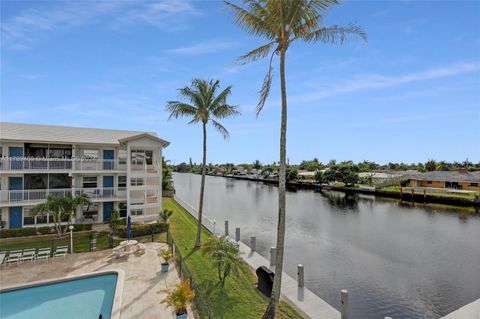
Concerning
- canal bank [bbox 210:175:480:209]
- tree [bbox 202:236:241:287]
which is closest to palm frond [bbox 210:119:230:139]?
tree [bbox 202:236:241:287]

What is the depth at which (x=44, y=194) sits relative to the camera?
2022 cm

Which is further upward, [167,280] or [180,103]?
[180,103]

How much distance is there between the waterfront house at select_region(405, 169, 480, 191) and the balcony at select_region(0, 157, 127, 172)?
216 feet

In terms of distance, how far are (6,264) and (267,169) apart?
364ft

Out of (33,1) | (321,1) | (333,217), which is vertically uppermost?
(33,1)

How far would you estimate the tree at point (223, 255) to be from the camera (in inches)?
456

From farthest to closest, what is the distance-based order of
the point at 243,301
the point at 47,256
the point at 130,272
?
the point at 47,256
the point at 130,272
the point at 243,301

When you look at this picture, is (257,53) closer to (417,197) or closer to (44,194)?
(44,194)

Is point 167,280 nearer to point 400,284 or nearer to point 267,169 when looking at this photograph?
point 400,284

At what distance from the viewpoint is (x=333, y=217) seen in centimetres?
3447

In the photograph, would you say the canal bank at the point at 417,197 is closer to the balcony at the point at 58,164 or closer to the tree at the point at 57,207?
the balcony at the point at 58,164

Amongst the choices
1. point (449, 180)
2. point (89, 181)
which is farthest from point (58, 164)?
point (449, 180)

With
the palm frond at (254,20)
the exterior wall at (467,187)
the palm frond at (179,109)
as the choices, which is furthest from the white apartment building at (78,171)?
the exterior wall at (467,187)

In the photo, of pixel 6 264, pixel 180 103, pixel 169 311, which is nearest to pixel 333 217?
pixel 180 103
